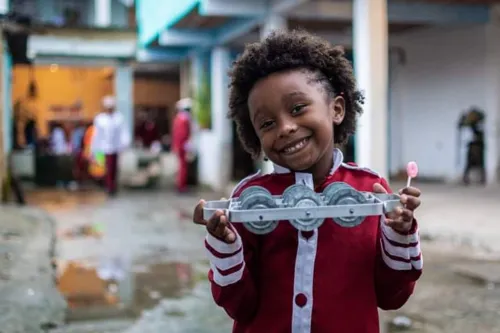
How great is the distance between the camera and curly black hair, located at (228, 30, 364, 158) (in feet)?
6.18

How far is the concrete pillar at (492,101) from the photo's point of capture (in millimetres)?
12016

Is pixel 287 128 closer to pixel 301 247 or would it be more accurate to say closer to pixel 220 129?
pixel 301 247

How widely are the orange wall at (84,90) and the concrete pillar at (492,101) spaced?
15.1 metres

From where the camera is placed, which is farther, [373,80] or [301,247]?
[373,80]

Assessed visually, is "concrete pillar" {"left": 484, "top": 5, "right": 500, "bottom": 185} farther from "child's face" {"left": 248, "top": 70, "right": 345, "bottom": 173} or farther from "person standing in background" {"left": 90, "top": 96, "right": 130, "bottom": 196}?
"child's face" {"left": 248, "top": 70, "right": 345, "bottom": 173}

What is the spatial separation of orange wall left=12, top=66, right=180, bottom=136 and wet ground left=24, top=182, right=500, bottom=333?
1465 centimetres

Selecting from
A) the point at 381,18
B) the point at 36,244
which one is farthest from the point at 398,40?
the point at 36,244

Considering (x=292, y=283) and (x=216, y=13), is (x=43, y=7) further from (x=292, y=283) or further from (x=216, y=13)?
(x=292, y=283)

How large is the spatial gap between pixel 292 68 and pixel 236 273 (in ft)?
1.87

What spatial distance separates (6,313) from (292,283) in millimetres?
3088

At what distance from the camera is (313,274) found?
5.96ft

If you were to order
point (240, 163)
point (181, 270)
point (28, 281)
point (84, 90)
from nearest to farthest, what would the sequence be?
point (28, 281)
point (181, 270)
point (240, 163)
point (84, 90)

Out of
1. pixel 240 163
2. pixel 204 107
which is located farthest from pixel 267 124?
pixel 240 163

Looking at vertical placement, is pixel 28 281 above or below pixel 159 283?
above
